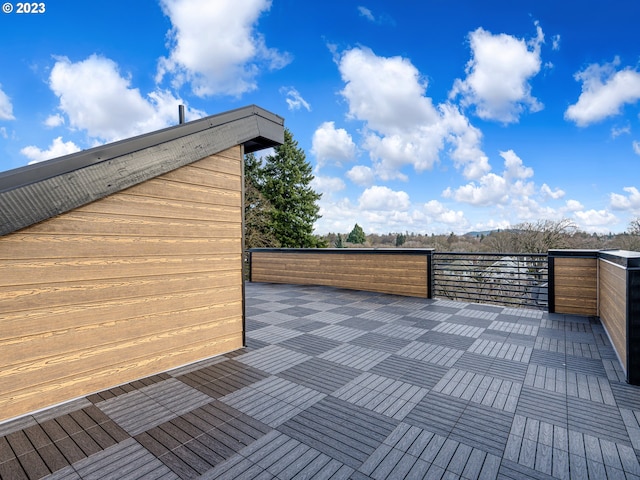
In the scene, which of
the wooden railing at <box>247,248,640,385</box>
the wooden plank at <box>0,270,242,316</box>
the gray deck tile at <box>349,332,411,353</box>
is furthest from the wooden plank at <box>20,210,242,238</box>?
the wooden railing at <box>247,248,640,385</box>

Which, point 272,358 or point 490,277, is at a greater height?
point 490,277

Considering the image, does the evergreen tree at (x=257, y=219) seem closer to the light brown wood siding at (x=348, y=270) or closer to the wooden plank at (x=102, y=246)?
the light brown wood siding at (x=348, y=270)

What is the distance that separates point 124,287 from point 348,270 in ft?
17.3

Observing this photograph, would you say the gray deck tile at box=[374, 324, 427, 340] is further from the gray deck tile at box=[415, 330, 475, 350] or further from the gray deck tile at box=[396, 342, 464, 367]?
the gray deck tile at box=[396, 342, 464, 367]

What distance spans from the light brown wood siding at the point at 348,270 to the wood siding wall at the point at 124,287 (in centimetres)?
399

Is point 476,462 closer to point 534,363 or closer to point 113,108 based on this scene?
point 534,363

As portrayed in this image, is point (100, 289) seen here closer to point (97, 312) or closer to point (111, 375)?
point (97, 312)

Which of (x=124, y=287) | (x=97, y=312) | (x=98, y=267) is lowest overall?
(x=97, y=312)

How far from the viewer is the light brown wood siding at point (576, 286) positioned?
458 centimetres

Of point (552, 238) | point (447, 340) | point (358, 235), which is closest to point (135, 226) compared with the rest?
point (447, 340)

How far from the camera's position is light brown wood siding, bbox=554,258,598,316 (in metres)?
4.58

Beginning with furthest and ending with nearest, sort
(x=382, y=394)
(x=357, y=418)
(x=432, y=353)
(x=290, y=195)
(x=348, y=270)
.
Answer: (x=290, y=195) < (x=348, y=270) < (x=432, y=353) < (x=382, y=394) < (x=357, y=418)

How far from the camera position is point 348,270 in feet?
23.7

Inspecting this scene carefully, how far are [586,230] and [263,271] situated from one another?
1221 cm
